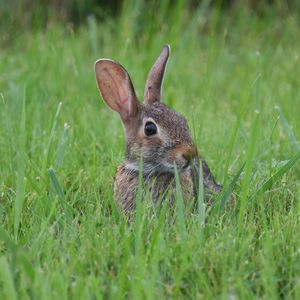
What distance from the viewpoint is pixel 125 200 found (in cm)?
425

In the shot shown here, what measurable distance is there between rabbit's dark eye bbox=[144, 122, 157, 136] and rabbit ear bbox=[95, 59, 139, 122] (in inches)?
7.8

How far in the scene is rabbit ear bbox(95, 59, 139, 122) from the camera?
4461 mm

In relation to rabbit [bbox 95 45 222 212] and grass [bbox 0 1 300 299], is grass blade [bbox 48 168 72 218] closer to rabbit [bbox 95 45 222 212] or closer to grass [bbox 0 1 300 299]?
grass [bbox 0 1 300 299]

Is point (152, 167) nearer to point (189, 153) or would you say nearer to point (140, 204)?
point (189, 153)

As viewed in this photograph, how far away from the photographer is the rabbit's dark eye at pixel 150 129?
4.23 m

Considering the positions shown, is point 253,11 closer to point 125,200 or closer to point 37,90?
point 37,90

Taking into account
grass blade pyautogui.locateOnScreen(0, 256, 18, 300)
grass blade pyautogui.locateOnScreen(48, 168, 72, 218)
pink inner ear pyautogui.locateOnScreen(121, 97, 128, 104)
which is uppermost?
pink inner ear pyautogui.locateOnScreen(121, 97, 128, 104)

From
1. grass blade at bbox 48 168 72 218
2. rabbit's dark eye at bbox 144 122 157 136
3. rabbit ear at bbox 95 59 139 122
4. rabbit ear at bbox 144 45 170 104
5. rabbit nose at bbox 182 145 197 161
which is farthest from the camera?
rabbit ear at bbox 144 45 170 104

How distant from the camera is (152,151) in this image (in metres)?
4.17

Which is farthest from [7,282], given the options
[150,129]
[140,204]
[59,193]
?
[150,129]

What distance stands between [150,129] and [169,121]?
0.37ft

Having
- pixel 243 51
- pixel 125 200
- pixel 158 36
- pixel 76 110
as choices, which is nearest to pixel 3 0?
pixel 158 36

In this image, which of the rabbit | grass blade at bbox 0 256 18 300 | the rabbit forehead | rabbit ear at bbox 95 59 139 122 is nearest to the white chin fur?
the rabbit

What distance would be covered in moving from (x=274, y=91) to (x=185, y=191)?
260cm
